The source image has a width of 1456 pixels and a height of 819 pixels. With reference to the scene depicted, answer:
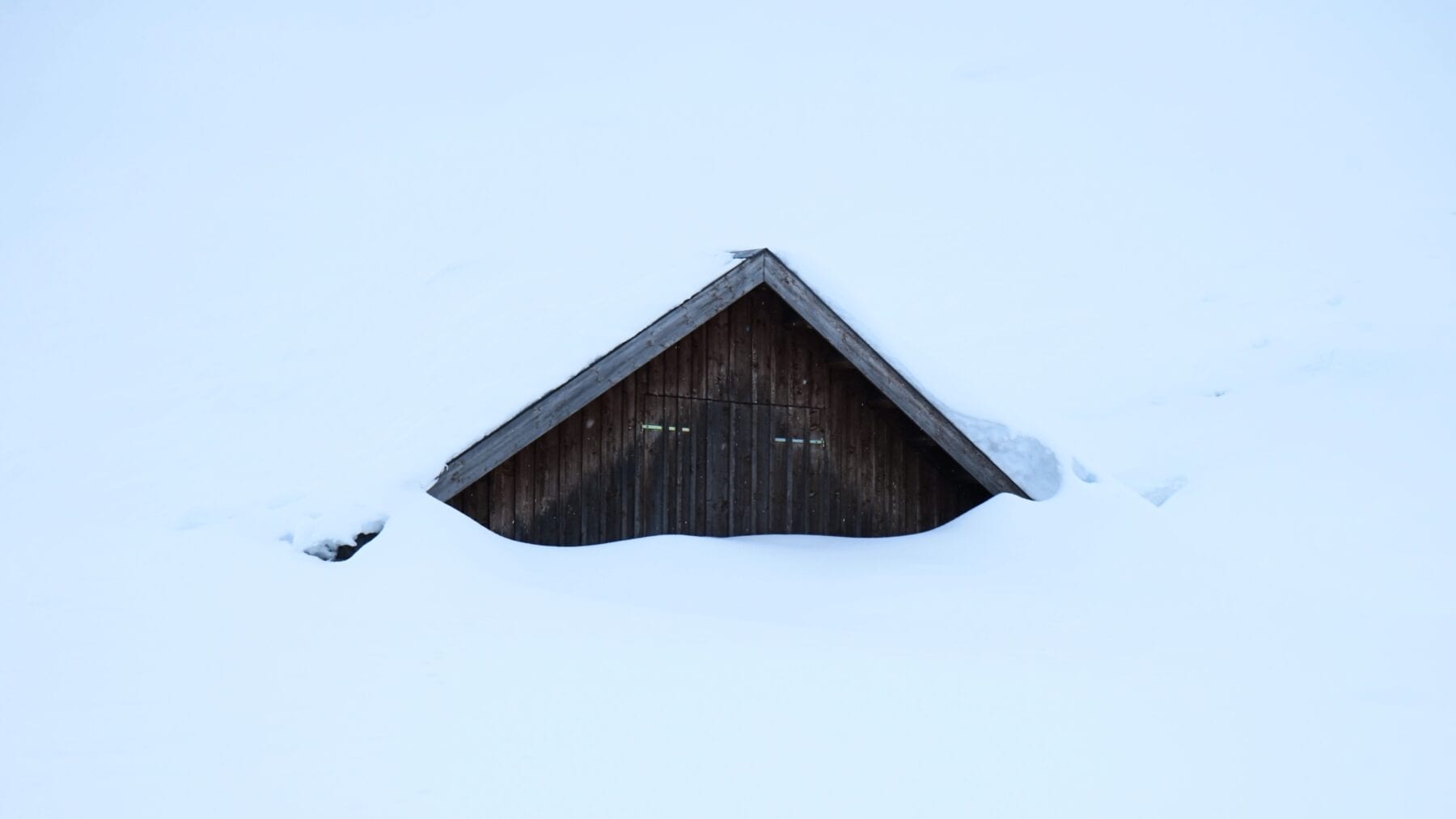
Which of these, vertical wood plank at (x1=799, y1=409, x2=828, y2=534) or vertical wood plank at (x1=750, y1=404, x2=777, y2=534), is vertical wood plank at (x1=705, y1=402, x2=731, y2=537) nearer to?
vertical wood plank at (x1=750, y1=404, x2=777, y2=534)

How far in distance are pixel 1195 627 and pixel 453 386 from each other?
6086 mm

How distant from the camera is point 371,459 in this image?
8633 mm

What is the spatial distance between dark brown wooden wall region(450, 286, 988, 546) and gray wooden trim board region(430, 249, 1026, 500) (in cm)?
47

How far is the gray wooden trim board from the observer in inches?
320

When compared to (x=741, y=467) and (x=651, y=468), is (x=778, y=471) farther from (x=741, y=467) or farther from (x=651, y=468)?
(x=651, y=468)

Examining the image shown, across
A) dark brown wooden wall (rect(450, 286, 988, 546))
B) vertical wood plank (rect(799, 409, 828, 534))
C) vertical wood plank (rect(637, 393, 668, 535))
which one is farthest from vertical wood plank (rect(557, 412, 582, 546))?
vertical wood plank (rect(799, 409, 828, 534))

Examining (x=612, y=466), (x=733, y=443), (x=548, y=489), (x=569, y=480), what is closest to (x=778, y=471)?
(x=733, y=443)

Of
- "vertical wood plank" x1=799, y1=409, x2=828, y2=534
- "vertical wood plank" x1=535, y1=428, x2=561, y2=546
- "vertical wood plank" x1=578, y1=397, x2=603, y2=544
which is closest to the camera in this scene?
"vertical wood plank" x1=535, y1=428, x2=561, y2=546

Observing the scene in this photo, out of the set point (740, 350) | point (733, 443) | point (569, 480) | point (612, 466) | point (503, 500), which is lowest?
point (503, 500)

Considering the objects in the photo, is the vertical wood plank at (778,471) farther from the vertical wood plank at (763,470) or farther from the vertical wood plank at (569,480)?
the vertical wood plank at (569,480)

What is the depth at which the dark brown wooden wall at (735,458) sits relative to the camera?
912 centimetres

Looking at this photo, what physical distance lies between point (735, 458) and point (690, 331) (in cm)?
131

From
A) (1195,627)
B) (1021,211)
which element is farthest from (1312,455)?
(1021,211)

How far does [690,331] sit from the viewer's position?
9.28m
